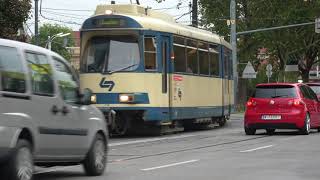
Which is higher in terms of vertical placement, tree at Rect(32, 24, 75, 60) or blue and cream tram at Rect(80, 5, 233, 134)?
tree at Rect(32, 24, 75, 60)

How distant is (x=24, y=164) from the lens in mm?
9250

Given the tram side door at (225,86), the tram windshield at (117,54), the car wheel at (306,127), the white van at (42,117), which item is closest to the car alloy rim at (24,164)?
the white van at (42,117)

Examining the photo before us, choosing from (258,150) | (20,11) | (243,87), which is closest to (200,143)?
(258,150)

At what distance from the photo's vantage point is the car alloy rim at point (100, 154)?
1151 centimetres

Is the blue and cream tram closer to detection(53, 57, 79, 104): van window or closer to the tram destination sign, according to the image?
the tram destination sign

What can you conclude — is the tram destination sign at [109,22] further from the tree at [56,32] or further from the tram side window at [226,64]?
the tree at [56,32]

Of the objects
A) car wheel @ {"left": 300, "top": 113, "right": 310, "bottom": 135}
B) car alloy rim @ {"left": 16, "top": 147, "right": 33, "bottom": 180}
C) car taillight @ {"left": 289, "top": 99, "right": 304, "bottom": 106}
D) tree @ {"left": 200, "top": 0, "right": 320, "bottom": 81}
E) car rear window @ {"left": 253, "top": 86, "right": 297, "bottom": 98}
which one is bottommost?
car wheel @ {"left": 300, "top": 113, "right": 310, "bottom": 135}

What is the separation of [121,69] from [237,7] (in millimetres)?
33867

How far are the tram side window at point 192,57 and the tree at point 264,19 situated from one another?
28.7 meters

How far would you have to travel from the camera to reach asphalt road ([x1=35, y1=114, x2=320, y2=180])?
11.5 metres

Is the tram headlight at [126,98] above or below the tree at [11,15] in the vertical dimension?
below

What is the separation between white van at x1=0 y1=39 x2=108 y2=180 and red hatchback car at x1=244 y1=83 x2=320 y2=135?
10957mm

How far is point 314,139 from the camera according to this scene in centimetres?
2012

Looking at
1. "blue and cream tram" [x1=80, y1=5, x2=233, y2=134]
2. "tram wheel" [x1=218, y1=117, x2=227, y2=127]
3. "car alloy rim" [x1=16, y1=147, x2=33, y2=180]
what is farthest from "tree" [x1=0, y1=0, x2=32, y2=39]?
"car alloy rim" [x1=16, y1=147, x2=33, y2=180]
